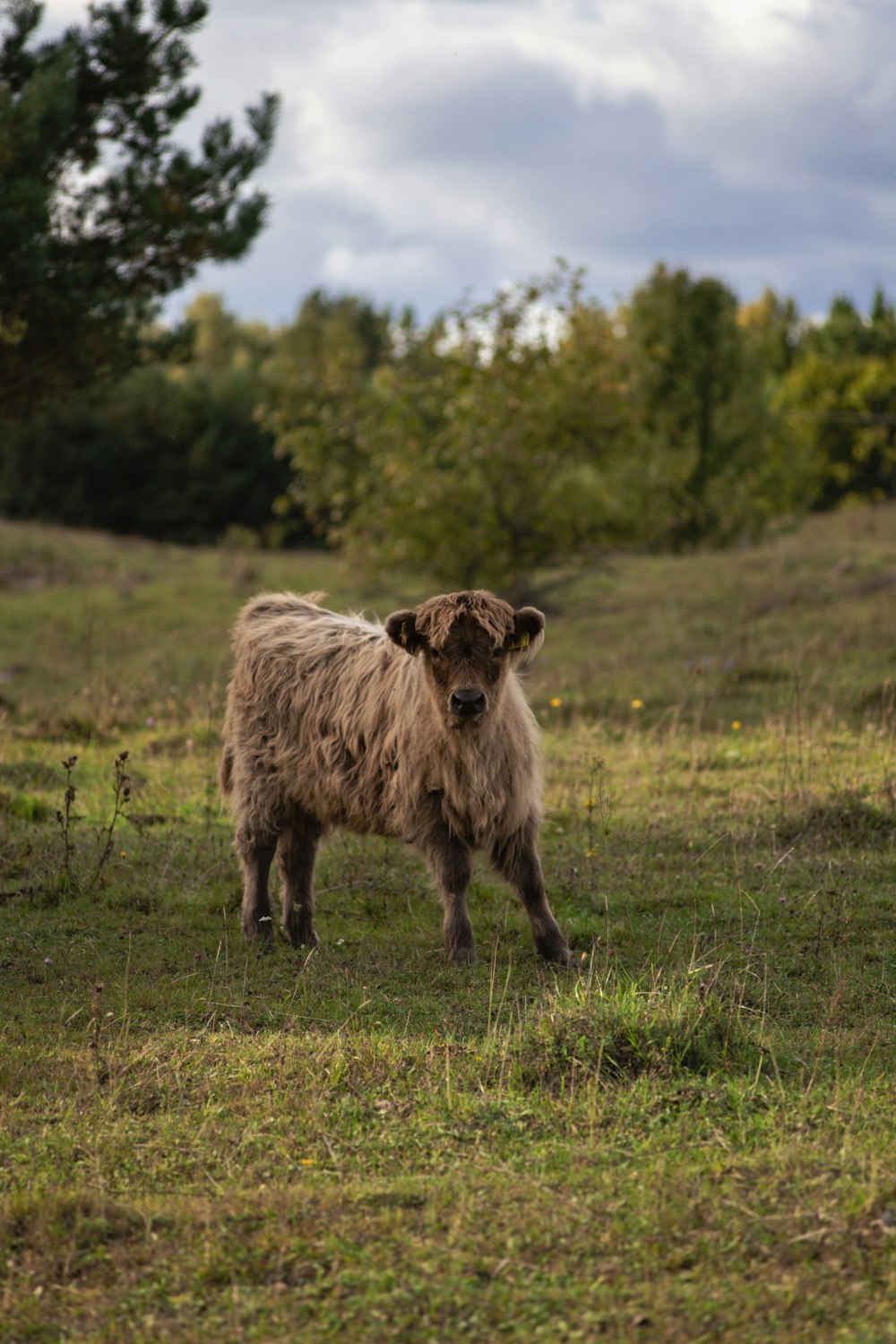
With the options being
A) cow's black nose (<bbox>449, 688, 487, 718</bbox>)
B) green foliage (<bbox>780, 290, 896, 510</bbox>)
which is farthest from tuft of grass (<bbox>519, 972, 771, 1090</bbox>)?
green foliage (<bbox>780, 290, 896, 510</bbox>)

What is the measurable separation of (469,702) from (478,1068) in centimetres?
187

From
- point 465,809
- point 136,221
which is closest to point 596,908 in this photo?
point 465,809

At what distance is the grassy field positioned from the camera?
12.5 feet

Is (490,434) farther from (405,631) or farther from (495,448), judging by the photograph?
(405,631)

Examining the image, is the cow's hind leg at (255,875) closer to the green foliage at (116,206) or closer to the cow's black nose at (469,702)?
the cow's black nose at (469,702)

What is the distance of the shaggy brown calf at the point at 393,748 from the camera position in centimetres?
682

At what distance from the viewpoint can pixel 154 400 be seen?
133 feet

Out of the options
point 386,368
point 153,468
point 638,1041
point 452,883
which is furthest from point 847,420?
point 638,1041

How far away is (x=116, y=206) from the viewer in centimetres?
1397

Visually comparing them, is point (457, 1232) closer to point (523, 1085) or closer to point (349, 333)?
point (523, 1085)

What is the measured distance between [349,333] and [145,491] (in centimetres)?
1708

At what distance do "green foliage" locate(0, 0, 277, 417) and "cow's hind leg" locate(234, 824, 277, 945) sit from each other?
755 cm

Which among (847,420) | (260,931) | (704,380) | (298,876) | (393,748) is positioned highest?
(847,420)

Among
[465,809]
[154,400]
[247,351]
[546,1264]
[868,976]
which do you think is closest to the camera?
[546,1264]
